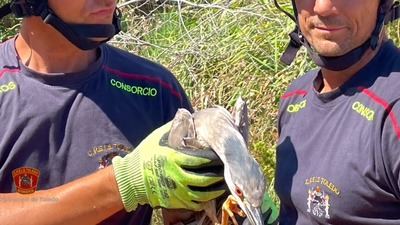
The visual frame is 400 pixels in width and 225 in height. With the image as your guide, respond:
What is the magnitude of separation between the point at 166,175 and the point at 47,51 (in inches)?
33.7

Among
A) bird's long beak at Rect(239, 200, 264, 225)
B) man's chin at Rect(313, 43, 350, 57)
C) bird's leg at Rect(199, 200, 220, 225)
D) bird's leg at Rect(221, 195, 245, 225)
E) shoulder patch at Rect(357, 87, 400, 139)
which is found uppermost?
man's chin at Rect(313, 43, 350, 57)

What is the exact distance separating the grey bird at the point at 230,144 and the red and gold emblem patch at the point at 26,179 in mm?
627

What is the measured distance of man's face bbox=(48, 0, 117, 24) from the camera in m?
3.25

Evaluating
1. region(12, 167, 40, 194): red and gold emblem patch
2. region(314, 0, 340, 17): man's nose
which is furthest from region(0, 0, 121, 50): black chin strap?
region(314, 0, 340, 17): man's nose

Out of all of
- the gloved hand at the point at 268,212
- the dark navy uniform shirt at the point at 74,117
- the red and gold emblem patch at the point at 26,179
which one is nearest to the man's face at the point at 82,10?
the dark navy uniform shirt at the point at 74,117

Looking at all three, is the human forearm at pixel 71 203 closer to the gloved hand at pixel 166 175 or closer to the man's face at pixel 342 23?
the gloved hand at pixel 166 175

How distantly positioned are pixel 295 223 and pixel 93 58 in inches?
40.9

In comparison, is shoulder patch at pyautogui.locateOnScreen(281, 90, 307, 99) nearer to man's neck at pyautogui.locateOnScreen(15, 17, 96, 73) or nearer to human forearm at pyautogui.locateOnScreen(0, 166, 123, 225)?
man's neck at pyautogui.locateOnScreen(15, 17, 96, 73)

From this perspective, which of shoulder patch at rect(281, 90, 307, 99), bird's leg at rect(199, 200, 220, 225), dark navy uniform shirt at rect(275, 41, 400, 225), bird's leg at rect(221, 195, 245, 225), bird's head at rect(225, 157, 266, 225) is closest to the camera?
bird's head at rect(225, 157, 266, 225)

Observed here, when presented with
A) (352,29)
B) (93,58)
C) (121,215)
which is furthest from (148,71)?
(352,29)

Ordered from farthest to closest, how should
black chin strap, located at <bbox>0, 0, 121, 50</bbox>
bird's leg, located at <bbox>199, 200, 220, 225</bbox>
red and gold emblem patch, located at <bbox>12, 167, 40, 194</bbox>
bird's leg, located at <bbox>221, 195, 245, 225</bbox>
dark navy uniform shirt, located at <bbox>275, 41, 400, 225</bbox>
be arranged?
black chin strap, located at <bbox>0, 0, 121, 50</bbox>
red and gold emblem patch, located at <bbox>12, 167, 40, 194</bbox>
dark navy uniform shirt, located at <bbox>275, 41, 400, 225</bbox>
bird's leg, located at <bbox>199, 200, 220, 225</bbox>
bird's leg, located at <bbox>221, 195, 245, 225</bbox>

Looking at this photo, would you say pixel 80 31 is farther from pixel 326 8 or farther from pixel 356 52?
pixel 356 52

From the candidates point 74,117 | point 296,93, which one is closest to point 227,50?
point 296,93

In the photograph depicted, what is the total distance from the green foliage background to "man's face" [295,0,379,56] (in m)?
2.19
